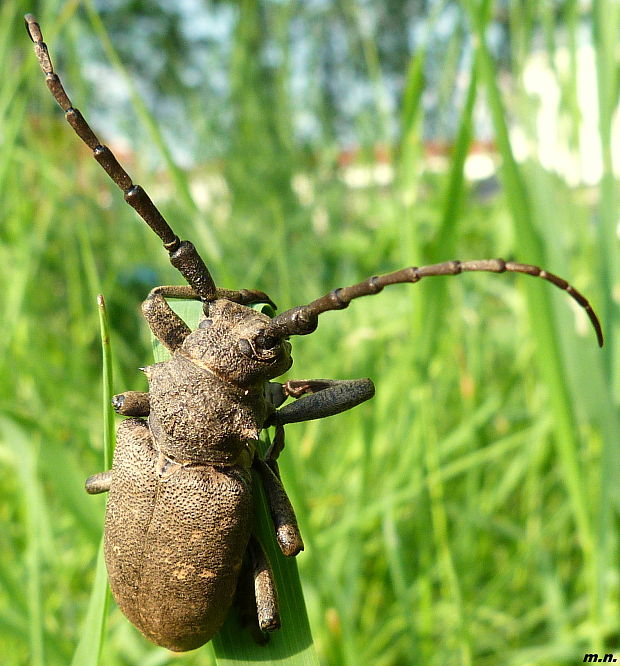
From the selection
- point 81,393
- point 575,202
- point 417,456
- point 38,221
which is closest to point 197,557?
point 417,456

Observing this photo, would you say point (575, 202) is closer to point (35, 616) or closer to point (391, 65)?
point (35, 616)

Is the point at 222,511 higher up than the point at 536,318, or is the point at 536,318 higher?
the point at 536,318

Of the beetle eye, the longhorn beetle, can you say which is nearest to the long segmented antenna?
the longhorn beetle

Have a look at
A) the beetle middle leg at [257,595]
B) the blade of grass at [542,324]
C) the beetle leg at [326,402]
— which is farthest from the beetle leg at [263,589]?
the blade of grass at [542,324]

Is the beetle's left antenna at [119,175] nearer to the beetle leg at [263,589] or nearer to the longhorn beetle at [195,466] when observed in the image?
the longhorn beetle at [195,466]

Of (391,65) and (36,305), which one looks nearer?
(36,305)
